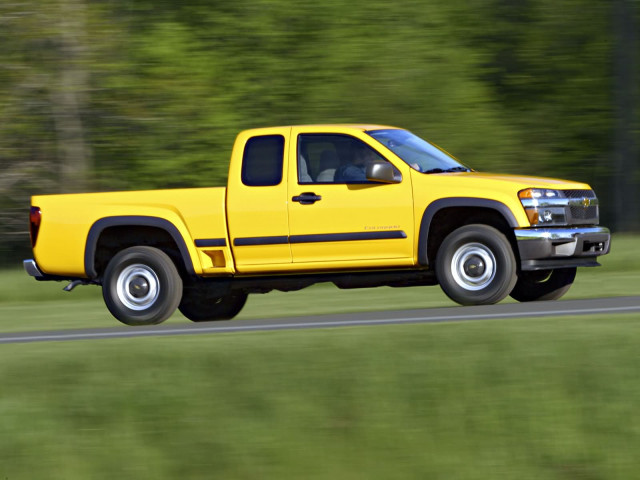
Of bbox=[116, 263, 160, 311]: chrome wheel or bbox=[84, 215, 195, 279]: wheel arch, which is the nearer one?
bbox=[84, 215, 195, 279]: wheel arch

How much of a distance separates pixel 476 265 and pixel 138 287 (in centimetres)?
318

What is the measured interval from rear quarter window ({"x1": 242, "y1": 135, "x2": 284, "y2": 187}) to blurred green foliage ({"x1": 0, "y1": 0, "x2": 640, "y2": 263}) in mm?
10093

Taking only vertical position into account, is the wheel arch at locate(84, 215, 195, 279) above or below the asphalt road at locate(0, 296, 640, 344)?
above

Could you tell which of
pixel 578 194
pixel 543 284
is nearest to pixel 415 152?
pixel 578 194

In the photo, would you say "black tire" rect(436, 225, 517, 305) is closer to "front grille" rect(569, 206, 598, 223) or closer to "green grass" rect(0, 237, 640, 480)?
"front grille" rect(569, 206, 598, 223)

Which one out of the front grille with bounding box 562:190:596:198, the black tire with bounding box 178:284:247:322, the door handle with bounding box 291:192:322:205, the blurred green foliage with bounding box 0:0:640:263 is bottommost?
the black tire with bounding box 178:284:247:322

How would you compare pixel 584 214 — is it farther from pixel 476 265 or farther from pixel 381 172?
pixel 381 172

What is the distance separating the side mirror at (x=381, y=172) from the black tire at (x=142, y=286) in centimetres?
216

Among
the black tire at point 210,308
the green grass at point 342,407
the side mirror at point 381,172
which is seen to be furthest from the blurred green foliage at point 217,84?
the green grass at point 342,407

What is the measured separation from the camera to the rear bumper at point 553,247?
10266mm

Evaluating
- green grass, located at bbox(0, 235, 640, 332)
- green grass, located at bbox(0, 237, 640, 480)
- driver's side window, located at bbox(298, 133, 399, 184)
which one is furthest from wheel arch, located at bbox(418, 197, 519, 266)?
green grass, located at bbox(0, 235, 640, 332)

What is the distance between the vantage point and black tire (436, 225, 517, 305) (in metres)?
10.4

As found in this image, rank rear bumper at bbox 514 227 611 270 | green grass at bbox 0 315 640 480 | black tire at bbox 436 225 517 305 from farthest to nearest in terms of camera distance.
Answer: black tire at bbox 436 225 517 305 → rear bumper at bbox 514 227 611 270 → green grass at bbox 0 315 640 480

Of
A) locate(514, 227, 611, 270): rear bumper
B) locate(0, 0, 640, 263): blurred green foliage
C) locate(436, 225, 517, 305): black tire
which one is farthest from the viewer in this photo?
locate(0, 0, 640, 263): blurred green foliage
